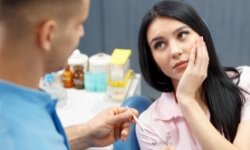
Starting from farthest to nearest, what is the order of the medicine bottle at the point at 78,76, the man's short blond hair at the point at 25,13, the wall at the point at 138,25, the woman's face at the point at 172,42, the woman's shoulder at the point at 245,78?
the wall at the point at 138,25
the medicine bottle at the point at 78,76
the woman's shoulder at the point at 245,78
the woman's face at the point at 172,42
the man's short blond hair at the point at 25,13

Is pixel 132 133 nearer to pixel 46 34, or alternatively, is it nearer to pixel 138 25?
pixel 46 34

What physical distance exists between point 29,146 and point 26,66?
137 mm

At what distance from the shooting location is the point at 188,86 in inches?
50.7

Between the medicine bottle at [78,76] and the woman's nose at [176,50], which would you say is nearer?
the woman's nose at [176,50]

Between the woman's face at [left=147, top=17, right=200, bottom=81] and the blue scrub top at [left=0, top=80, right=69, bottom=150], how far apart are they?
25.7 inches

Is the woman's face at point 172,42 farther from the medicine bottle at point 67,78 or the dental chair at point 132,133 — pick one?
the medicine bottle at point 67,78

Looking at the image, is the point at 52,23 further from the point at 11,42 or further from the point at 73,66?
the point at 73,66

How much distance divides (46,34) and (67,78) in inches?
49.3

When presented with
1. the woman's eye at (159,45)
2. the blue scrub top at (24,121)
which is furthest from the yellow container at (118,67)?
the blue scrub top at (24,121)

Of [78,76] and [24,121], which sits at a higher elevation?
[24,121]

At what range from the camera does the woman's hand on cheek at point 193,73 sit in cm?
128

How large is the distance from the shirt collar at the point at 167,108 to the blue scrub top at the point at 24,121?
0.71 metres

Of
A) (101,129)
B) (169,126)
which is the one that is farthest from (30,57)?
(169,126)

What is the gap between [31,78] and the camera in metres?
0.70
